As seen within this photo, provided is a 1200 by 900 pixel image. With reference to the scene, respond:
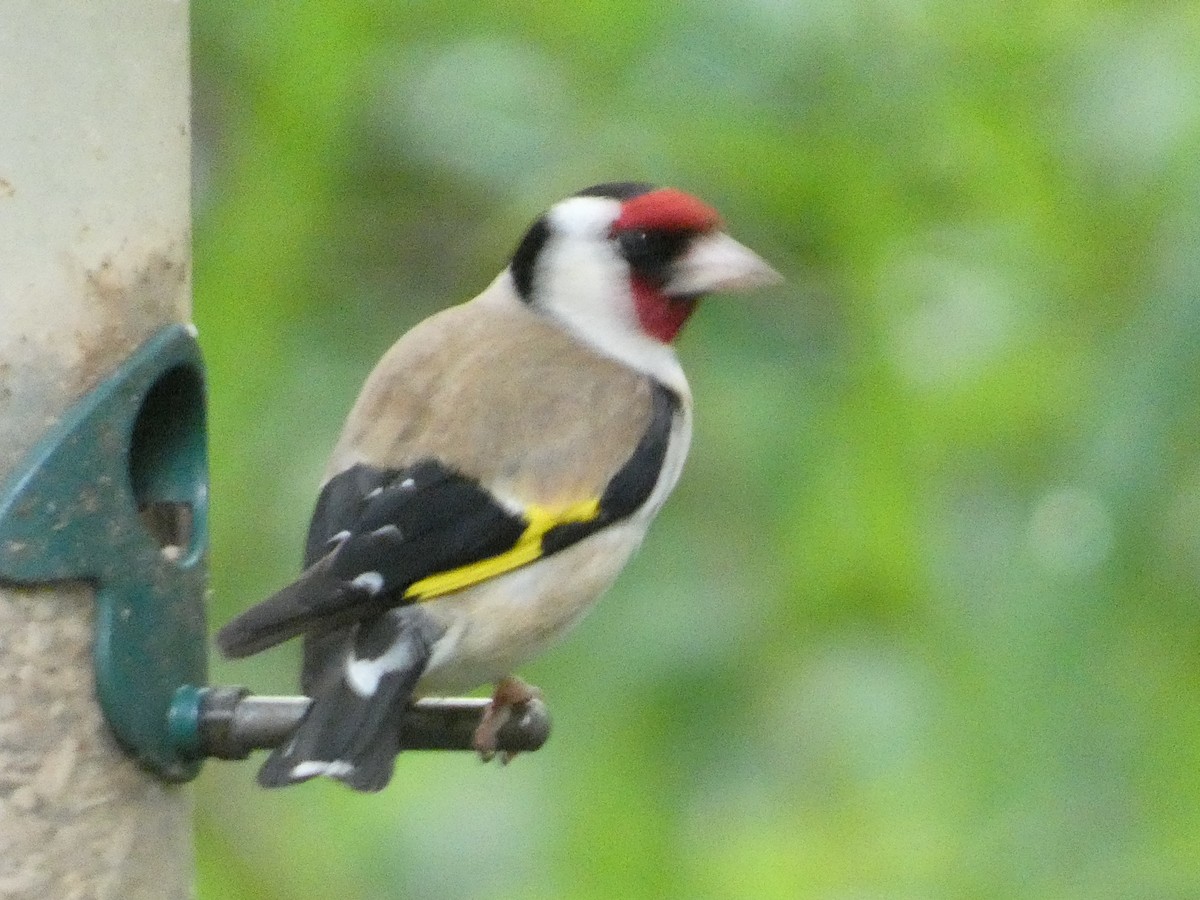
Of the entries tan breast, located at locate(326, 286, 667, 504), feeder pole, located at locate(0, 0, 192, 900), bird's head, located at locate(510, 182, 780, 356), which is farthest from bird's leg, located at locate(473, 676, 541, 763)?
bird's head, located at locate(510, 182, 780, 356)

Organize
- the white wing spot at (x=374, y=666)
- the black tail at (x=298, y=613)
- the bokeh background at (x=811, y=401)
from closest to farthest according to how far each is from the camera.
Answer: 1. the black tail at (x=298, y=613)
2. the white wing spot at (x=374, y=666)
3. the bokeh background at (x=811, y=401)

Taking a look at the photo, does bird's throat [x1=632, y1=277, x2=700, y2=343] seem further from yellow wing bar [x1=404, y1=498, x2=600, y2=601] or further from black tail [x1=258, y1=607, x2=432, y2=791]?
black tail [x1=258, y1=607, x2=432, y2=791]

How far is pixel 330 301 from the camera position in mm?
4270

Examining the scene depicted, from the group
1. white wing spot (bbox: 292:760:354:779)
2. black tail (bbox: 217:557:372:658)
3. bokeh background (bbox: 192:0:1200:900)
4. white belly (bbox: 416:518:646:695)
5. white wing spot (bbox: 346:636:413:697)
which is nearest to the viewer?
black tail (bbox: 217:557:372:658)

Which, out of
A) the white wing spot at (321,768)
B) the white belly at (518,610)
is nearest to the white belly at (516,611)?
the white belly at (518,610)

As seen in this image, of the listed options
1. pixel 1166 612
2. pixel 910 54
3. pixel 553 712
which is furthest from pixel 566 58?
pixel 1166 612

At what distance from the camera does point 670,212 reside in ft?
12.3

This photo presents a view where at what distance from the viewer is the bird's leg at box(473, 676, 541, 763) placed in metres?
3.24

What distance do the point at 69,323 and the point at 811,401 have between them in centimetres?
140

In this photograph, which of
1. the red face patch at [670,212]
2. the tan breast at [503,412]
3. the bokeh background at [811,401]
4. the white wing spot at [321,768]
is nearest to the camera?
the white wing spot at [321,768]

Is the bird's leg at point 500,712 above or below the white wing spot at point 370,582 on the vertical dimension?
below

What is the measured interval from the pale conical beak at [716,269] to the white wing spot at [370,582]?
81 cm

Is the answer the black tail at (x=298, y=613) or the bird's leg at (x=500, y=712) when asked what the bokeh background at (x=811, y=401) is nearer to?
the bird's leg at (x=500, y=712)

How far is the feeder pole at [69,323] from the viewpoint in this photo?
2.88m
